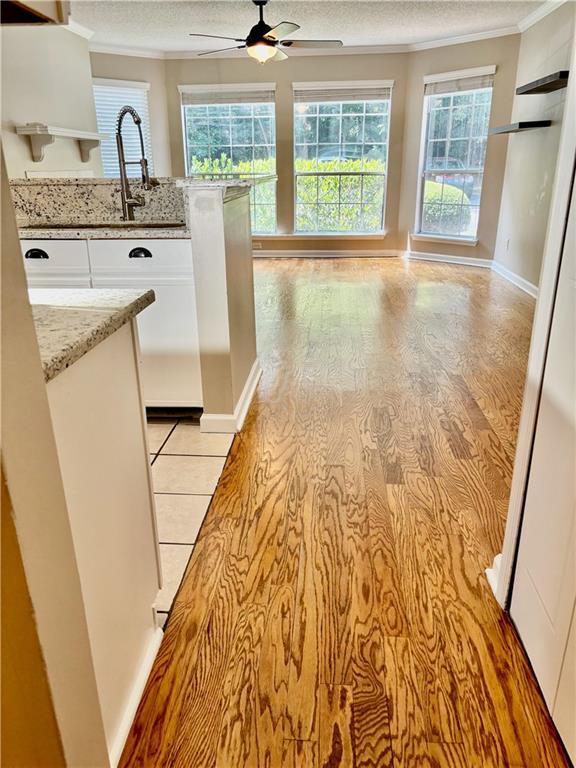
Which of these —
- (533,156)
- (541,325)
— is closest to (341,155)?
(533,156)

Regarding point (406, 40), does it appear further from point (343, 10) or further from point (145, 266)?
point (145, 266)

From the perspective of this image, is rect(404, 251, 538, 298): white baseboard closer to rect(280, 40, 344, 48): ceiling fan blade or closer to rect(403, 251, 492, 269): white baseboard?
rect(403, 251, 492, 269): white baseboard

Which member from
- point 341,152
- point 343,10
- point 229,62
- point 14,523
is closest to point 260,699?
point 14,523

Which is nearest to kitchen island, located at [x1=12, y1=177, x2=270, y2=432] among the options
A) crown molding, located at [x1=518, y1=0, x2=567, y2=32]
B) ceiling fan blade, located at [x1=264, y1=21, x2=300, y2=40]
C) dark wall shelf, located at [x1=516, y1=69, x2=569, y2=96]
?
ceiling fan blade, located at [x1=264, y1=21, x2=300, y2=40]

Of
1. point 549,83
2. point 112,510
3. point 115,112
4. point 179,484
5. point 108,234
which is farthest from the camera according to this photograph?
point 115,112

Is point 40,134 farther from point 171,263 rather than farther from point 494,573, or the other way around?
point 494,573

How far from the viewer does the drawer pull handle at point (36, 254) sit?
2.58m

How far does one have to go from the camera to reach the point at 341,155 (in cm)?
762

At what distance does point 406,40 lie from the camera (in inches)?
268

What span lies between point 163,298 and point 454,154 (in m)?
5.64

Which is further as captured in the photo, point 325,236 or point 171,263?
point 325,236

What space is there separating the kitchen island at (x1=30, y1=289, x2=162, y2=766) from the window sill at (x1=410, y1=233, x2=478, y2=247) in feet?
21.1

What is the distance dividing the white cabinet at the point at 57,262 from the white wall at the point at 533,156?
14.2 ft

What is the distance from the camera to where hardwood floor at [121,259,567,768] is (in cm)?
129
